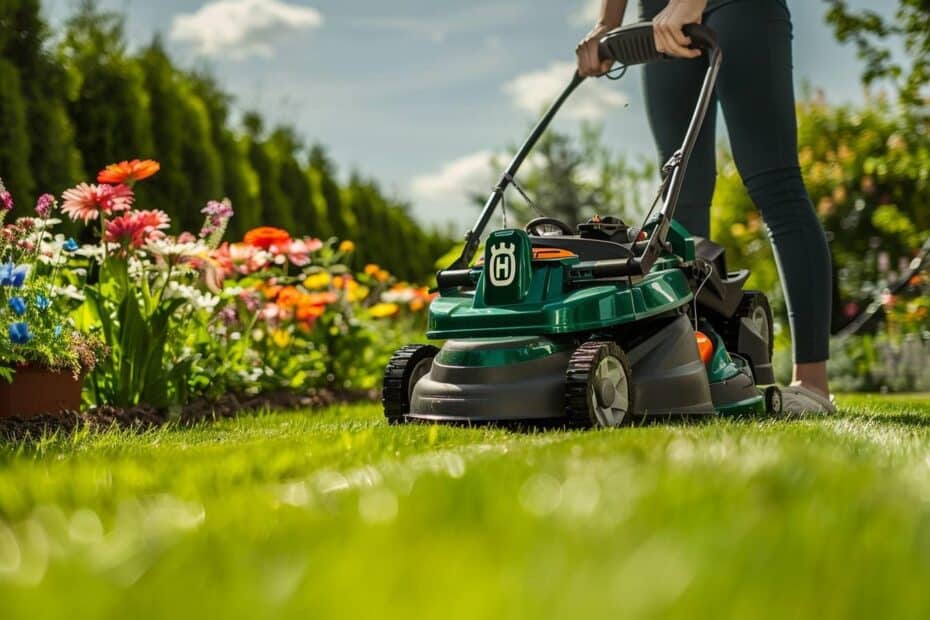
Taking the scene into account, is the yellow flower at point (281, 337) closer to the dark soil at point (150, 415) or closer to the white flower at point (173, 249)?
the dark soil at point (150, 415)

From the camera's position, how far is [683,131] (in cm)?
399

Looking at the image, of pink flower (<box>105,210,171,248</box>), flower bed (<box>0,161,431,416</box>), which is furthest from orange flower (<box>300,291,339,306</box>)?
pink flower (<box>105,210,171,248</box>)

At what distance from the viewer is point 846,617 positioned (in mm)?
1047

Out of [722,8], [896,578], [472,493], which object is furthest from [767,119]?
[896,578]

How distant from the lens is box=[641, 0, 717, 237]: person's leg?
396 centimetres

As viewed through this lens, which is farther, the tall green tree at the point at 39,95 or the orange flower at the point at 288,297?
the tall green tree at the point at 39,95

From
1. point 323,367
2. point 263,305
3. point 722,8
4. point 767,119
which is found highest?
point 722,8

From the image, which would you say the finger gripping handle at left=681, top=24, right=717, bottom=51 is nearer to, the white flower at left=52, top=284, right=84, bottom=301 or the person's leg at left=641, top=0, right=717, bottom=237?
the person's leg at left=641, top=0, right=717, bottom=237

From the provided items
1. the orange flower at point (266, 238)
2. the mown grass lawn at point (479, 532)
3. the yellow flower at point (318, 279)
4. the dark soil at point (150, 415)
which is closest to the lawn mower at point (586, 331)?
the mown grass lawn at point (479, 532)

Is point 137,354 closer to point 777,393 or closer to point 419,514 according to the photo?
point 777,393

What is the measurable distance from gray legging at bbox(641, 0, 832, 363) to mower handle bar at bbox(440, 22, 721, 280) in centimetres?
12

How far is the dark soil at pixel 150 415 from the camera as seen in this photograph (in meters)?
3.39

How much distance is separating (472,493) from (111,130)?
27.7ft

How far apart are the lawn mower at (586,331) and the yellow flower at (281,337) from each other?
2.17 meters
